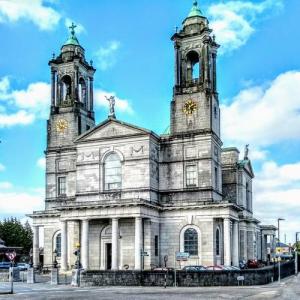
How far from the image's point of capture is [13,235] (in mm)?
115750

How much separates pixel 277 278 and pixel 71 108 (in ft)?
105

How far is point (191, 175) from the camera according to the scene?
212ft

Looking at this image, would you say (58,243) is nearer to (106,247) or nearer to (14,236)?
(106,247)

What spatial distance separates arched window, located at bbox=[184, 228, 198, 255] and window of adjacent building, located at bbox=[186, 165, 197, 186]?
200 inches

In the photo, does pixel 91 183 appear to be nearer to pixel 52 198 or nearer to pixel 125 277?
pixel 52 198

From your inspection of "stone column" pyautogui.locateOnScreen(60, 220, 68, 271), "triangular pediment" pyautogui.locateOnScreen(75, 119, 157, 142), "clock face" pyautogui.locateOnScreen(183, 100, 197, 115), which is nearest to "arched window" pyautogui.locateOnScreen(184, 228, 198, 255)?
"triangular pediment" pyautogui.locateOnScreen(75, 119, 157, 142)

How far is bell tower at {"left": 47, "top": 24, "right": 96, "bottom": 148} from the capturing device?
73.3 metres

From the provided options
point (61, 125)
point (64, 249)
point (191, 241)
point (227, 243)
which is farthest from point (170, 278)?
point (61, 125)

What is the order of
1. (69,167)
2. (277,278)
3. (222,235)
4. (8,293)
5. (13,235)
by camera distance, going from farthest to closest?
(13,235)
(69,167)
(222,235)
(277,278)
(8,293)

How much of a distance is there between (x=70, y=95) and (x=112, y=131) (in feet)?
39.8

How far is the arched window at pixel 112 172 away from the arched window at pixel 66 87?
1317 cm

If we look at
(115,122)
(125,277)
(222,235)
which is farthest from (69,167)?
(125,277)

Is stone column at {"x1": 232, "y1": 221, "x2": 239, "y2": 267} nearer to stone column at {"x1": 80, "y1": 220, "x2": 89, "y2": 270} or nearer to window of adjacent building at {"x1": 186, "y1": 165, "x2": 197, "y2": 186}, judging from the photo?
window of adjacent building at {"x1": 186, "y1": 165, "x2": 197, "y2": 186}

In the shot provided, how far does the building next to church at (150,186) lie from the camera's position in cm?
6178
